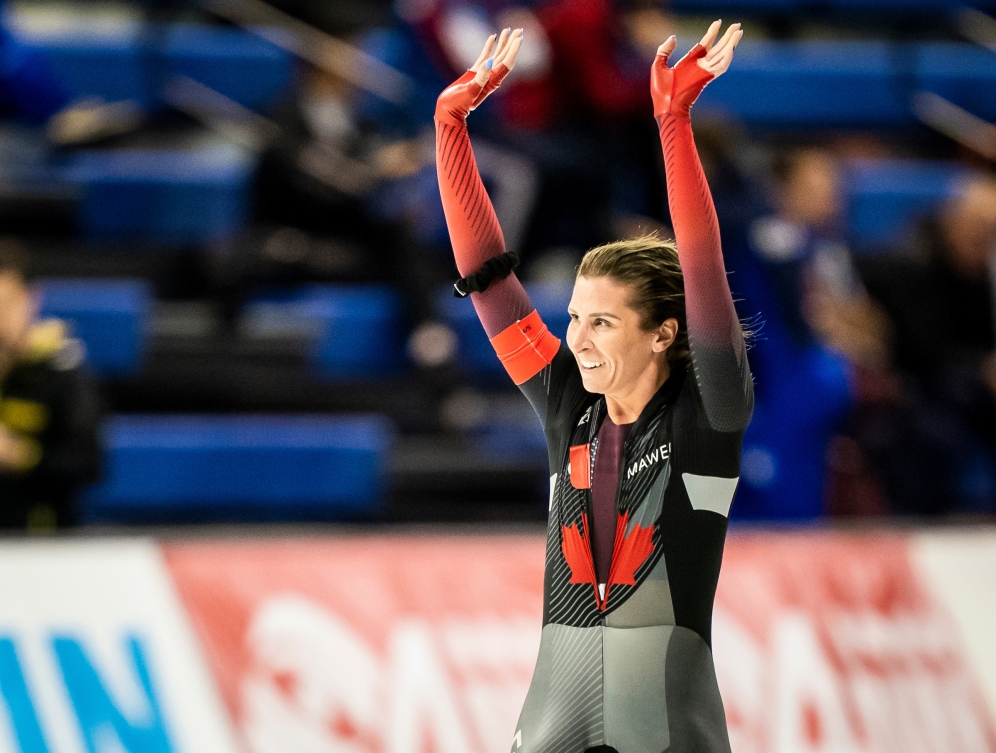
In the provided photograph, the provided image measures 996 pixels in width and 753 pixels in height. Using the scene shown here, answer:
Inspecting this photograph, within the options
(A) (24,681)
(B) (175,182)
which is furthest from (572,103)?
(A) (24,681)

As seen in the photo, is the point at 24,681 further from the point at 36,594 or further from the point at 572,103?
the point at 572,103

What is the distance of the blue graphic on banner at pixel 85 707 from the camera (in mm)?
3998

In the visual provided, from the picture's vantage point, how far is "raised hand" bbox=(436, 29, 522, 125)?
2.35m

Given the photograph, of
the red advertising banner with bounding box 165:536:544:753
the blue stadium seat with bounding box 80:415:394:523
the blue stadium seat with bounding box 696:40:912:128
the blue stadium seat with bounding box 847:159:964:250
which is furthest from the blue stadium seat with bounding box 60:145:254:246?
the blue stadium seat with bounding box 847:159:964:250

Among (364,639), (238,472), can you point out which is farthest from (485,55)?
(238,472)

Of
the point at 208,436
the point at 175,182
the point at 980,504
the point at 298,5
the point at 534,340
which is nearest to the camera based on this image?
the point at 534,340

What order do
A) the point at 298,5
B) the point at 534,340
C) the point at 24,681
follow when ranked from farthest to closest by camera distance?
1. the point at 298,5
2. the point at 24,681
3. the point at 534,340

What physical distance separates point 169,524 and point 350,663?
80.2 inches

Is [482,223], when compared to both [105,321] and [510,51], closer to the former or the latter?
[510,51]

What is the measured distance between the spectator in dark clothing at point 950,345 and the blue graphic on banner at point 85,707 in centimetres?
371

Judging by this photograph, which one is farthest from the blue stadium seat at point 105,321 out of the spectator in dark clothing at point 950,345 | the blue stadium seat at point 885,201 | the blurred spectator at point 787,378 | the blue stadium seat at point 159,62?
the blue stadium seat at point 885,201

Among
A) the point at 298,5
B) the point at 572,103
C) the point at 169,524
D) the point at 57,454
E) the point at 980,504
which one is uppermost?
the point at 298,5

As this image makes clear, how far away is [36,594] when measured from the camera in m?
4.14

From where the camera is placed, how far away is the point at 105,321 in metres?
6.32
